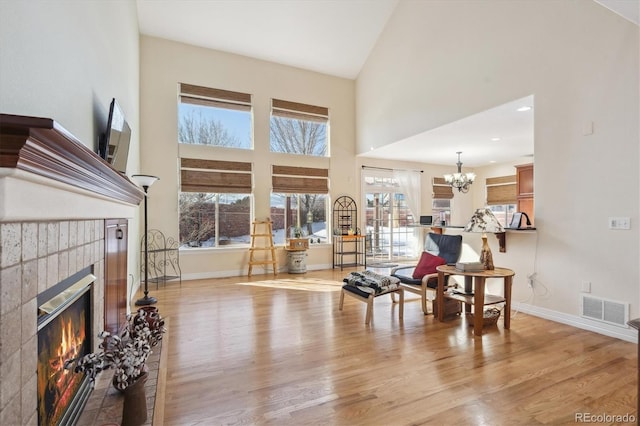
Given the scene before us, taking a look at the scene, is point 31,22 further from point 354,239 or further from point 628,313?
point 354,239

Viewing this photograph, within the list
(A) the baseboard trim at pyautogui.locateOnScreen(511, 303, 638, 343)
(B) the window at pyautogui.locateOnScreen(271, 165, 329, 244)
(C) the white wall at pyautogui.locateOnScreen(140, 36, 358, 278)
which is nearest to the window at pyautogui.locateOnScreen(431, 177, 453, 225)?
(C) the white wall at pyautogui.locateOnScreen(140, 36, 358, 278)

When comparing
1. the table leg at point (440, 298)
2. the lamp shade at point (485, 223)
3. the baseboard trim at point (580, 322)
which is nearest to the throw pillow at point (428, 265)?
the table leg at point (440, 298)

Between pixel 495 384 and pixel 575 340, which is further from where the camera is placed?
pixel 575 340

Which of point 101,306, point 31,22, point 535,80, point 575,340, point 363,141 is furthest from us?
point 363,141

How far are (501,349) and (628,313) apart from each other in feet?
4.53

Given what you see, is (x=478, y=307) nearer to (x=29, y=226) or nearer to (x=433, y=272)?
(x=433, y=272)

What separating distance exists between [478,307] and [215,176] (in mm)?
4842

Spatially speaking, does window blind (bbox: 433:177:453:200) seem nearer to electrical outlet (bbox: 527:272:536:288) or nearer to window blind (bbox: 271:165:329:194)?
window blind (bbox: 271:165:329:194)

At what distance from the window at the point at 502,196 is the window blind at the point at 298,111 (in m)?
4.79

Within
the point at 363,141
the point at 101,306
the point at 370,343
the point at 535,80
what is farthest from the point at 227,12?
the point at 370,343

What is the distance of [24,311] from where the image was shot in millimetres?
1052

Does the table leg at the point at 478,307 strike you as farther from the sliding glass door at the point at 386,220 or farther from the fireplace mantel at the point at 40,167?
the sliding glass door at the point at 386,220

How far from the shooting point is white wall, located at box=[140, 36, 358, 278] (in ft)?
18.4

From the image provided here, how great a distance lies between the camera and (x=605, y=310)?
125 inches
